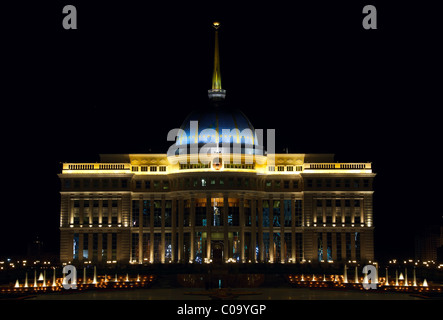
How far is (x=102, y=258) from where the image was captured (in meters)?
131

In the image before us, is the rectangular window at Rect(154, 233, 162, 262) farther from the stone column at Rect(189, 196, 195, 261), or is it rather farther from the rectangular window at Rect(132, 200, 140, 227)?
the stone column at Rect(189, 196, 195, 261)

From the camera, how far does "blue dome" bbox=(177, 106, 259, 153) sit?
13375 cm

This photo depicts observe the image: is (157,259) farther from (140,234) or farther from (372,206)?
(372,206)

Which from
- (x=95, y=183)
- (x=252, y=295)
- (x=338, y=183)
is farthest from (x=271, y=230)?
(x=252, y=295)

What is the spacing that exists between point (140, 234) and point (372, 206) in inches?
1198

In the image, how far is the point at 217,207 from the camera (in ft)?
430

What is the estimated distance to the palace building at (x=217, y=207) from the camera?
13075 cm

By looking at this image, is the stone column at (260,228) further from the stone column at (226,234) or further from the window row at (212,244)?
the stone column at (226,234)

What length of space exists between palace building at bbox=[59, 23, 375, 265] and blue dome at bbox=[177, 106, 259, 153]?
0.13 m

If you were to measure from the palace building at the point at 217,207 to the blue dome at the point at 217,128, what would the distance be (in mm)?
132

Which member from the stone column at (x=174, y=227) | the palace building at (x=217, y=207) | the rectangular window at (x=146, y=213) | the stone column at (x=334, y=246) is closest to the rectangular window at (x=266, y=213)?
the palace building at (x=217, y=207)

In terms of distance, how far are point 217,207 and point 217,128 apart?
10.7m

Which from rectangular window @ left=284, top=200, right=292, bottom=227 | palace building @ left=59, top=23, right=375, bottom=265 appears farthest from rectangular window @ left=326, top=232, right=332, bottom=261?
rectangular window @ left=284, top=200, right=292, bottom=227
